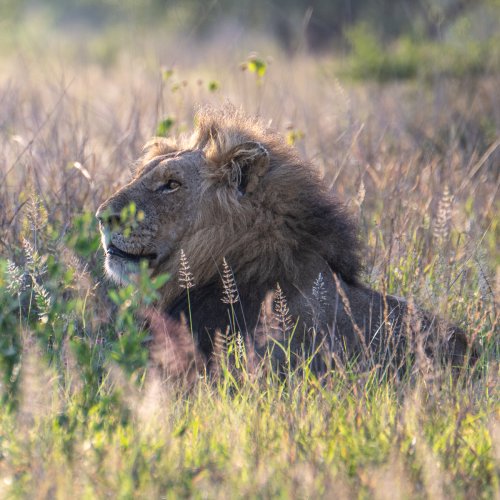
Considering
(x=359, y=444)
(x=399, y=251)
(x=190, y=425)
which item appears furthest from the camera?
(x=399, y=251)

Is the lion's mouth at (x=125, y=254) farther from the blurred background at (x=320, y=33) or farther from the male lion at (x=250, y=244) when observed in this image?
the blurred background at (x=320, y=33)

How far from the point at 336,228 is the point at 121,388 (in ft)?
5.41

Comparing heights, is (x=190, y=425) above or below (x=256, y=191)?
below

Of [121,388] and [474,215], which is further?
[474,215]

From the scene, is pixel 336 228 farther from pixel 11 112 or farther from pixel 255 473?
pixel 11 112

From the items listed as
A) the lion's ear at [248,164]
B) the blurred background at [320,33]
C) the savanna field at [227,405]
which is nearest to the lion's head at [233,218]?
the lion's ear at [248,164]

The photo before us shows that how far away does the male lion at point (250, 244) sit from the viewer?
4.20 meters

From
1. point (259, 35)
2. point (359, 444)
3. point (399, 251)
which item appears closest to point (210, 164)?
point (399, 251)

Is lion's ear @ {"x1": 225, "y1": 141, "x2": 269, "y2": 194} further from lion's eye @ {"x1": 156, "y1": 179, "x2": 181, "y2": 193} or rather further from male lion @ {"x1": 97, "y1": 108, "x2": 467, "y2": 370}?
Result: lion's eye @ {"x1": 156, "y1": 179, "x2": 181, "y2": 193}

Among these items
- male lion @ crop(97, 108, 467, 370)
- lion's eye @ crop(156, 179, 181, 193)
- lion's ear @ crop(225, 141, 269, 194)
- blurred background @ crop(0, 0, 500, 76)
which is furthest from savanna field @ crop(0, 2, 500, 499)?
blurred background @ crop(0, 0, 500, 76)

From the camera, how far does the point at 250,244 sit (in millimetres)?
4336

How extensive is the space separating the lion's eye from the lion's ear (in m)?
0.26

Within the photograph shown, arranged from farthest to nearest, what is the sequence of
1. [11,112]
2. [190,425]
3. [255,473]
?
[11,112], [190,425], [255,473]

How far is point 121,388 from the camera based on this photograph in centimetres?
306
